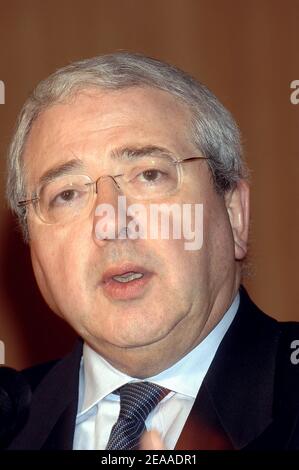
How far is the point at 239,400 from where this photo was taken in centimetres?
125

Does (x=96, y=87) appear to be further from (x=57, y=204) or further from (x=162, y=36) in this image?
(x=162, y=36)

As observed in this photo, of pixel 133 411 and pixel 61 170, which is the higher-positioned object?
pixel 61 170

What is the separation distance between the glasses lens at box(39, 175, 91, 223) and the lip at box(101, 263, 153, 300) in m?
0.14

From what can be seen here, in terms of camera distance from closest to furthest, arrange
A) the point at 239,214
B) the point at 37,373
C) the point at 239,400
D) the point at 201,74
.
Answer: the point at 239,400 → the point at 239,214 → the point at 37,373 → the point at 201,74

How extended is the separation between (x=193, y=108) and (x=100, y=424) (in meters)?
0.53

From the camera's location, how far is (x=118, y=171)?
52.6 inches

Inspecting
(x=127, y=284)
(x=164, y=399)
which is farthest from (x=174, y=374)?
(x=127, y=284)

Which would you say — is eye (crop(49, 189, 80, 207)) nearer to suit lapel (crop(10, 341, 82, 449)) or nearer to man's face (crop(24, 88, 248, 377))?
man's face (crop(24, 88, 248, 377))

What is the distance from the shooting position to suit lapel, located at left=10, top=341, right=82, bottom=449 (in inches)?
52.0

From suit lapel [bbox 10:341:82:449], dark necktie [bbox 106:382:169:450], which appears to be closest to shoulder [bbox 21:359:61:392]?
suit lapel [bbox 10:341:82:449]

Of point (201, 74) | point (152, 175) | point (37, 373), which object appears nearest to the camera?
point (152, 175)

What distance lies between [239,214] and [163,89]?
26 cm

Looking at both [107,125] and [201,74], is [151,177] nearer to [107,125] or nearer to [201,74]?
[107,125]

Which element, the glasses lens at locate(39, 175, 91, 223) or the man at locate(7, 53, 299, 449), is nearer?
the man at locate(7, 53, 299, 449)
